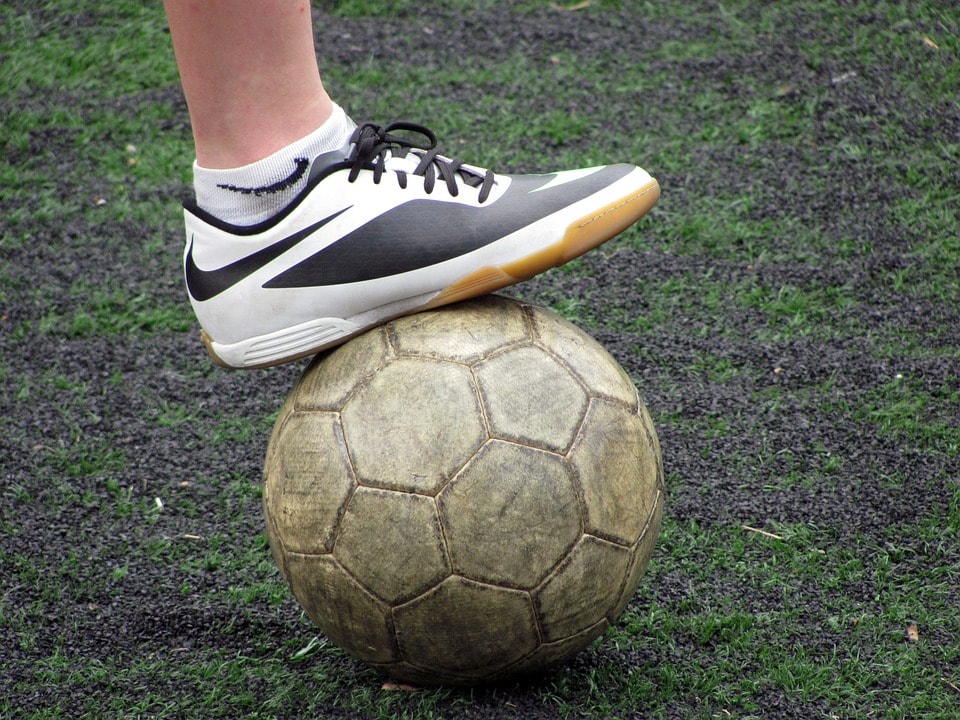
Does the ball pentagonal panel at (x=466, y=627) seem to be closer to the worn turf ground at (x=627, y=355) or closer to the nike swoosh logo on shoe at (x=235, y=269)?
the worn turf ground at (x=627, y=355)

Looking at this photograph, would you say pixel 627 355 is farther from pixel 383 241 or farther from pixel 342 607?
pixel 342 607

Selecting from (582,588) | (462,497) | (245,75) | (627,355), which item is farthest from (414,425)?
(627,355)

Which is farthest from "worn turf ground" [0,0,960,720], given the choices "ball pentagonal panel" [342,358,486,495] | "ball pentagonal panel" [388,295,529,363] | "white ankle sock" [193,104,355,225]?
"white ankle sock" [193,104,355,225]

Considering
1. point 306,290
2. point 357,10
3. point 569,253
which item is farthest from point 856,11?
point 306,290

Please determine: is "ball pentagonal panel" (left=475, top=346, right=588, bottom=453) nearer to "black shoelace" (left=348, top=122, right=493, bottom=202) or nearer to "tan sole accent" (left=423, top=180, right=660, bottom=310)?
"tan sole accent" (left=423, top=180, right=660, bottom=310)

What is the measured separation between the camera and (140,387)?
3.78 m

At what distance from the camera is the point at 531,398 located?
2264 mm

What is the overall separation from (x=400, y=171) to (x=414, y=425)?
0.65 meters

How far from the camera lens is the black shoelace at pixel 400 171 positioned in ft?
7.93

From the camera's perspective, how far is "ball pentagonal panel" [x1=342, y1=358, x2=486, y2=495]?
2174mm

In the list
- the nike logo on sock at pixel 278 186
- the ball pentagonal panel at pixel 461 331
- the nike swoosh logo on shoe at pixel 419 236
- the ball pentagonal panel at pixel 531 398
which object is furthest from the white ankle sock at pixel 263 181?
the ball pentagonal panel at pixel 531 398

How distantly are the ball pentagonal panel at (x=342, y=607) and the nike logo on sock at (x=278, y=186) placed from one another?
85 cm

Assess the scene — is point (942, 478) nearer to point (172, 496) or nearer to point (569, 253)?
point (569, 253)

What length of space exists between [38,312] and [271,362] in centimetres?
215
